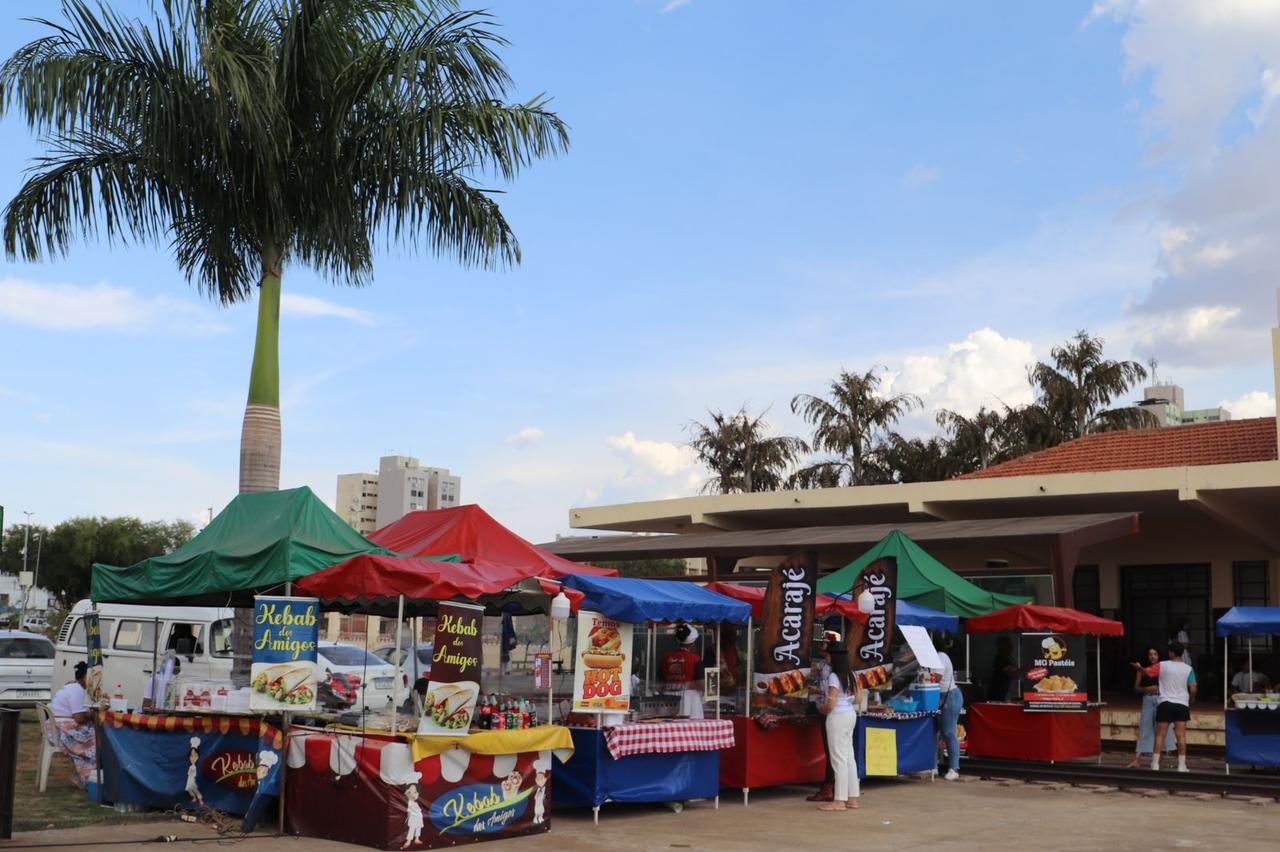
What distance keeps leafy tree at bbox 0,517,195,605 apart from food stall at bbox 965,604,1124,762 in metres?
52.0

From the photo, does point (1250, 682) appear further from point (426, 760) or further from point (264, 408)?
point (264, 408)

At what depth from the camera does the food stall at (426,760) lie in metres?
10.1

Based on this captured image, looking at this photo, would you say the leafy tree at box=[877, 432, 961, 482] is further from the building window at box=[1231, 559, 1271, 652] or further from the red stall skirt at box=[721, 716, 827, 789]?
the red stall skirt at box=[721, 716, 827, 789]

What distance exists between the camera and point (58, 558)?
65.2 m

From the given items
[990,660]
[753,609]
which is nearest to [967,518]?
[990,660]

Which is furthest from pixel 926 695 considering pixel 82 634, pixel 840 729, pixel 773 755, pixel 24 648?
pixel 24 648

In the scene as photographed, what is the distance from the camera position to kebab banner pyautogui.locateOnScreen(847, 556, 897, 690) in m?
15.2

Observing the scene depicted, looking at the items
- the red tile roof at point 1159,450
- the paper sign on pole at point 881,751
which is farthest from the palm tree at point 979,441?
the paper sign on pole at point 881,751

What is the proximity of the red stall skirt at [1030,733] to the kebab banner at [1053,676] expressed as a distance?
0.56 feet

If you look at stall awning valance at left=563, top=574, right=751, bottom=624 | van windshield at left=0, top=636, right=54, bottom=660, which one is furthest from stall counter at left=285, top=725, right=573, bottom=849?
van windshield at left=0, top=636, right=54, bottom=660

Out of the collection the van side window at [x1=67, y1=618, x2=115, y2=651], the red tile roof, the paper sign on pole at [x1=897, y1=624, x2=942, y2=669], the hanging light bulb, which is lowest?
the van side window at [x1=67, y1=618, x2=115, y2=651]

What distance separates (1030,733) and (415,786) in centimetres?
1106

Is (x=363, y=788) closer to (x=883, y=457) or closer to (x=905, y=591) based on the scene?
(x=905, y=591)

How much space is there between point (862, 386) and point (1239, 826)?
1328 inches
